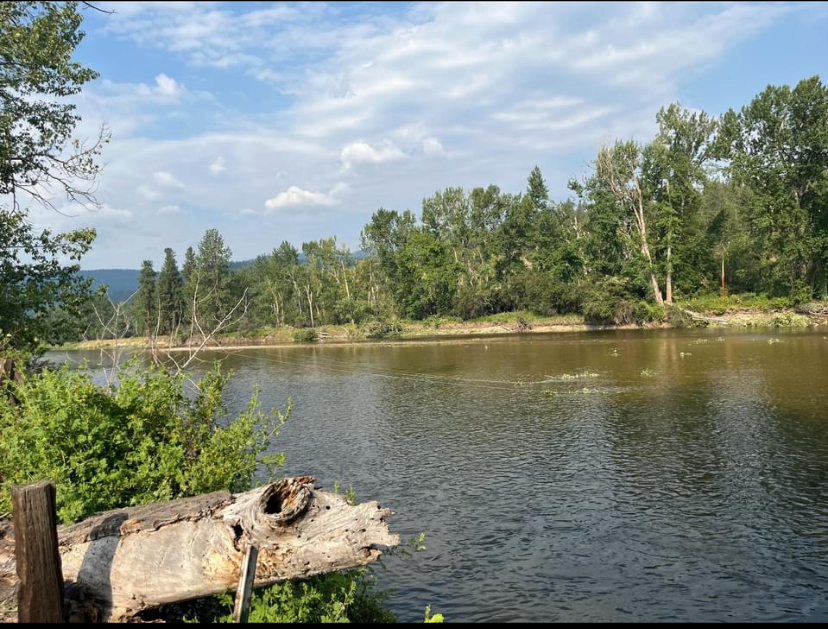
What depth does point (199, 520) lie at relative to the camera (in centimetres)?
625

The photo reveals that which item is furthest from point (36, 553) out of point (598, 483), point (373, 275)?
point (373, 275)

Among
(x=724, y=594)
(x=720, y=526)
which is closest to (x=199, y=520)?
Result: (x=724, y=594)

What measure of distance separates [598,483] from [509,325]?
222ft

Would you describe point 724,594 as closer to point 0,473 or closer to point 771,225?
point 0,473

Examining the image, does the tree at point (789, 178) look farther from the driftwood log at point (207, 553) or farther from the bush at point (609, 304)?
the driftwood log at point (207, 553)

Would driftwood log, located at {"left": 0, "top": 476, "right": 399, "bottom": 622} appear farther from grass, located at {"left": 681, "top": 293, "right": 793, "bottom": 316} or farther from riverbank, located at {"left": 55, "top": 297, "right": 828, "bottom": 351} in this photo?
grass, located at {"left": 681, "top": 293, "right": 793, "bottom": 316}

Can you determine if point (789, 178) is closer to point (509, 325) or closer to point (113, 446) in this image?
point (509, 325)

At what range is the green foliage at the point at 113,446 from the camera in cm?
787

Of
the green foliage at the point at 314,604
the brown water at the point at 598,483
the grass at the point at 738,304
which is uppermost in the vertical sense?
the grass at the point at 738,304

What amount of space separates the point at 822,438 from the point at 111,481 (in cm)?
2004

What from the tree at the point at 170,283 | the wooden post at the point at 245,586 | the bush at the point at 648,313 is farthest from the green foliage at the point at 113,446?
the tree at the point at 170,283

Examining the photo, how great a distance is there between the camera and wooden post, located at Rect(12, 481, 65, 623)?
16.4ft

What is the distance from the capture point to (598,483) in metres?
15.5

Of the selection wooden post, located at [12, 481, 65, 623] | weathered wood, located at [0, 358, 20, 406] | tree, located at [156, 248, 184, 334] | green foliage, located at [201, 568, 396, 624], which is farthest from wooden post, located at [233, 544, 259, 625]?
tree, located at [156, 248, 184, 334]
